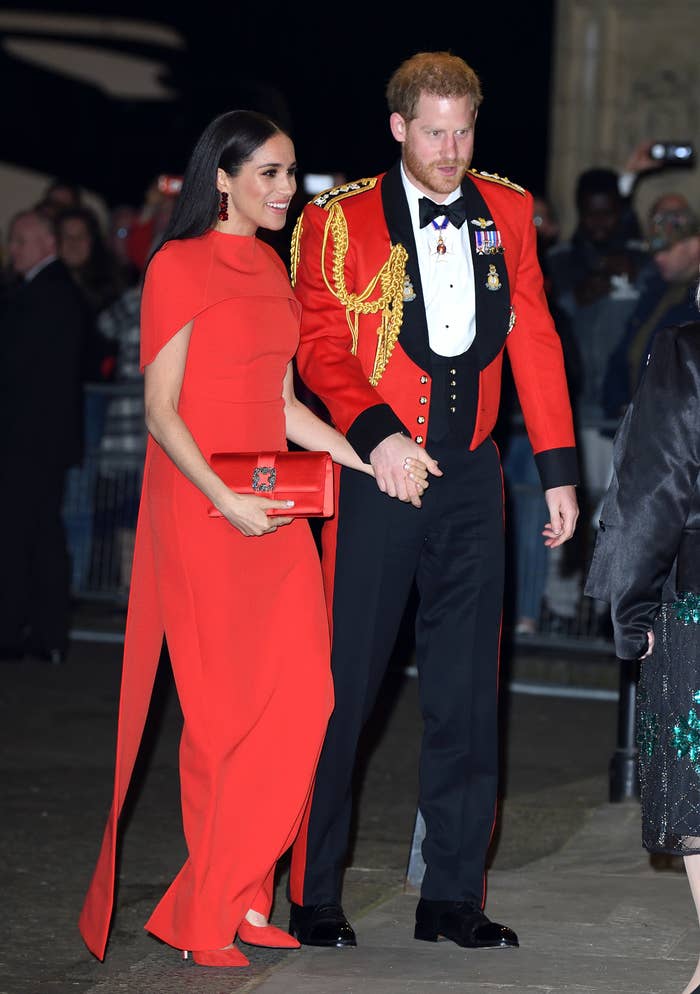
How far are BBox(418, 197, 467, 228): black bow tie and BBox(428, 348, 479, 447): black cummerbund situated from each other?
34 cm

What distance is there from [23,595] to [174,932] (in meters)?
5.05

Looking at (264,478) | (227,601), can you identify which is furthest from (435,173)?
(227,601)

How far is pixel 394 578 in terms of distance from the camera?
15.5 feet

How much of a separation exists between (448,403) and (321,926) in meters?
1.37

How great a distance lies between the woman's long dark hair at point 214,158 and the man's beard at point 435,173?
0.36 m

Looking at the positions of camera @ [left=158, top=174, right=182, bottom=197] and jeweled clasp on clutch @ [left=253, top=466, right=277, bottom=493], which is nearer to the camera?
jeweled clasp on clutch @ [left=253, top=466, right=277, bottom=493]

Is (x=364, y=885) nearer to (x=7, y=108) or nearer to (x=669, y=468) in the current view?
(x=669, y=468)

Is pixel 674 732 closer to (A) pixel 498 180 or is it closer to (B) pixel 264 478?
(B) pixel 264 478

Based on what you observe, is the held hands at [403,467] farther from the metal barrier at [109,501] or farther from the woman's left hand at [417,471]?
the metal barrier at [109,501]

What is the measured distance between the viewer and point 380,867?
5.88m

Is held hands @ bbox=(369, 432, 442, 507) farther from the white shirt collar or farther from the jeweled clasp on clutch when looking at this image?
the white shirt collar

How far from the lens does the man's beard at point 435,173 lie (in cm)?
463

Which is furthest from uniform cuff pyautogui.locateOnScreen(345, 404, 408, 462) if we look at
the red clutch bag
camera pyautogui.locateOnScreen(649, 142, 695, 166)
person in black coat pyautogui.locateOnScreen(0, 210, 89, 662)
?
camera pyautogui.locateOnScreen(649, 142, 695, 166)

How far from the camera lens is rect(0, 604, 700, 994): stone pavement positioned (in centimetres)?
450
